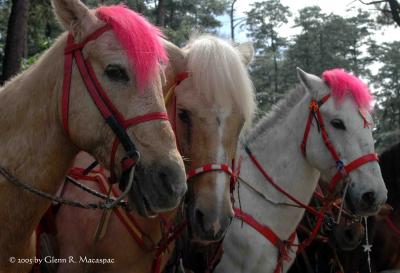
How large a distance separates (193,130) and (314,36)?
121ft

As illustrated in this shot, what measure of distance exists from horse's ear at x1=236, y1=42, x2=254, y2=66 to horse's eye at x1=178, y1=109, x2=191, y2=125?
91 cm

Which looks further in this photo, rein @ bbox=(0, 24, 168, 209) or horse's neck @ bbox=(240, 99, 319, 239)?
horse's neck @ bbox=(240, 99, 319, 239)

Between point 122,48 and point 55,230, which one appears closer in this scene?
point 122,48

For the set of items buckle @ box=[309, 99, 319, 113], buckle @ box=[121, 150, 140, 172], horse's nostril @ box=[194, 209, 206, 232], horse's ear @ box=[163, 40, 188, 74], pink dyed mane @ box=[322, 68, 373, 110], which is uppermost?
horse's ear @ box=[163, 40, 188, 74]

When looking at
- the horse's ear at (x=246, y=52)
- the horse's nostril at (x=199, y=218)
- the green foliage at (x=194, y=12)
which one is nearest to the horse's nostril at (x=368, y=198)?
the horse's ear at (x=246, y=52)

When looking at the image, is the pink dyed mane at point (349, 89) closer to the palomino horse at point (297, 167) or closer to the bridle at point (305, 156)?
the palomino horse at point (297, 167)

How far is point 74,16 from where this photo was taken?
2.55 metres

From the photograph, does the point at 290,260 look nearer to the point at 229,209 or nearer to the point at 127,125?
the point at 229,209

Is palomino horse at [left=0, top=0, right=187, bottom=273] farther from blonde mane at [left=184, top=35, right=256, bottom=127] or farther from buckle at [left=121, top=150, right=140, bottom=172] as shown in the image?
blonde mane at [left=184, top=35, right=256, bottom=127]

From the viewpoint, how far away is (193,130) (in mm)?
3412

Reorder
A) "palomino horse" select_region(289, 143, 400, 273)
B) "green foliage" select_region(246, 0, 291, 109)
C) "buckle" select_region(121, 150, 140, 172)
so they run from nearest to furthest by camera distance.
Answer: "buckle" select_region(121, 150, 140, 172)
"palomino horse" select_region(289, 143, 400, 273)
"green foliage" select_region(246, 0, 291, 109)

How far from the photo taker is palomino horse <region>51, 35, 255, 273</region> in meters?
3.15

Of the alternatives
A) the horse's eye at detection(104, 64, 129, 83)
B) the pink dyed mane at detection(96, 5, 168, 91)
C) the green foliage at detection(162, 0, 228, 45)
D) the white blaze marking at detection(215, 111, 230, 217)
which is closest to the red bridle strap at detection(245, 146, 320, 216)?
the white blaze marking at detection(215, 111, 230, 217)

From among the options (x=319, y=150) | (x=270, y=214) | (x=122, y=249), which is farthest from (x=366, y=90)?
(x=122, y=249)
